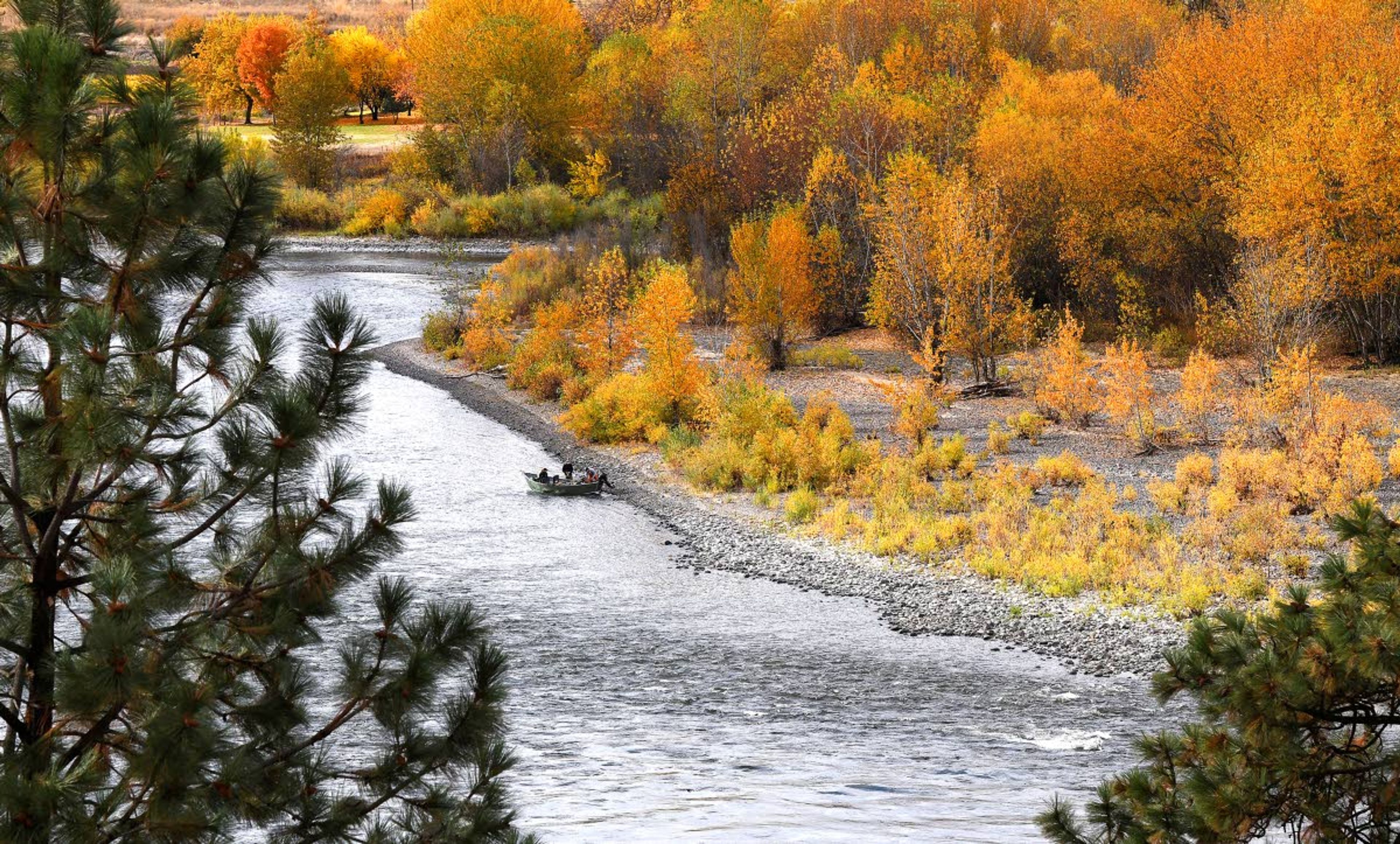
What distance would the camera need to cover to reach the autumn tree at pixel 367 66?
291 ft

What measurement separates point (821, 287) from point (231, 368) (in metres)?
32.4

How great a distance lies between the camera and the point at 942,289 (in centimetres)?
3069

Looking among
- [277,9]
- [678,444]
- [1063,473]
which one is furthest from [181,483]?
[277,9]

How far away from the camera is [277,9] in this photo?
127562mm

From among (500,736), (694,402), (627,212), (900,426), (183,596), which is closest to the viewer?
(183,596)

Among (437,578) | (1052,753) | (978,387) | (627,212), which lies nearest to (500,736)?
(1052,753)

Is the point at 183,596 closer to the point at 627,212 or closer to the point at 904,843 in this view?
the point at 904,843

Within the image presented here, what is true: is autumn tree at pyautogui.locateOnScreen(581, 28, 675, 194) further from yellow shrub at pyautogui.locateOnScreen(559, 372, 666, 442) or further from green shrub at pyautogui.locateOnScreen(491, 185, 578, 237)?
yellow shrub at pyautogui.locateOnScreen(559, 372, 666, 442)

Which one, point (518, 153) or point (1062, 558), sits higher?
point (518, 153)

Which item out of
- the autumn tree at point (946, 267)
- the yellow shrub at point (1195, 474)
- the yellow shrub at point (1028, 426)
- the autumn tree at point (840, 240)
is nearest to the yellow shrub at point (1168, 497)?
the yellow shrub at point (1195, 474)

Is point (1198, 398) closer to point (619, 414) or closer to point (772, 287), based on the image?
point (619, 414)

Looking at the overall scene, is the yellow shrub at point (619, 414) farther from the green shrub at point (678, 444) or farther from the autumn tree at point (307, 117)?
the autumn tree at point (307, 117)

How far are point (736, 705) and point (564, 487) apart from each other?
32.6ft

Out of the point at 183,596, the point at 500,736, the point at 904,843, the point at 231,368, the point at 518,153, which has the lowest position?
the point at 904,843
